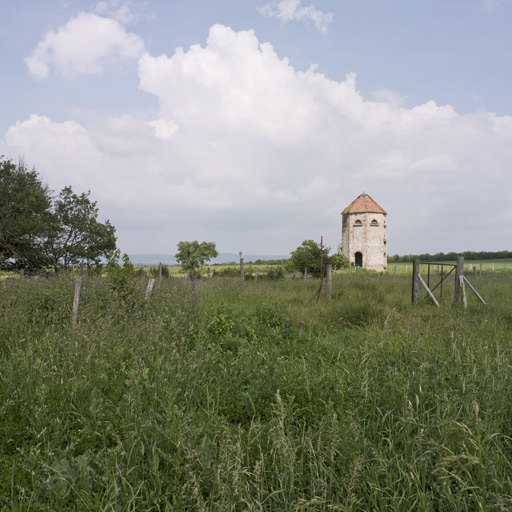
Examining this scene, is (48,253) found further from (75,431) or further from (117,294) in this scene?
(75,431)

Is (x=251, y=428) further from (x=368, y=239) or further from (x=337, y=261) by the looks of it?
(x=368, y=239)

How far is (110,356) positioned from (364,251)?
42.0 m

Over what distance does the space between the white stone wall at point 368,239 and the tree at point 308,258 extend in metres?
16.1

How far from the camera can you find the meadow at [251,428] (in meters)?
2.14

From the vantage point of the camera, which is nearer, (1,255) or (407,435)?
(407,435)

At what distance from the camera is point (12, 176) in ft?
84.1

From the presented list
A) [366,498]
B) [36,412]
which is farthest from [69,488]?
[366,498]

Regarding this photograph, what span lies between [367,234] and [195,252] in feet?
79.2

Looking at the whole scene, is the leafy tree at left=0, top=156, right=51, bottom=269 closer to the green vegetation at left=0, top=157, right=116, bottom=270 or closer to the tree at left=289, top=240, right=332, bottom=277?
the green vegetation at left=0, top=157, right=116, bottom=270

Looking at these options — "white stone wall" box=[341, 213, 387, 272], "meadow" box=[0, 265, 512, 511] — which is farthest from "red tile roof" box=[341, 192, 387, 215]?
"meadow" box=[0, 265, 512, 511]

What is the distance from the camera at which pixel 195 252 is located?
2009 inches

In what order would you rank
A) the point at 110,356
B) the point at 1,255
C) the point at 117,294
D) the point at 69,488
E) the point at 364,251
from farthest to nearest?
the point at 364,251 → the point at 1,255 → the point at 117,294 → the point at 110,356 → the point at 69,488

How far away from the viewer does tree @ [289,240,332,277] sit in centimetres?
2792

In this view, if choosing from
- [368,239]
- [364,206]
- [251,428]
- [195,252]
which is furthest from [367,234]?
[251,428]
